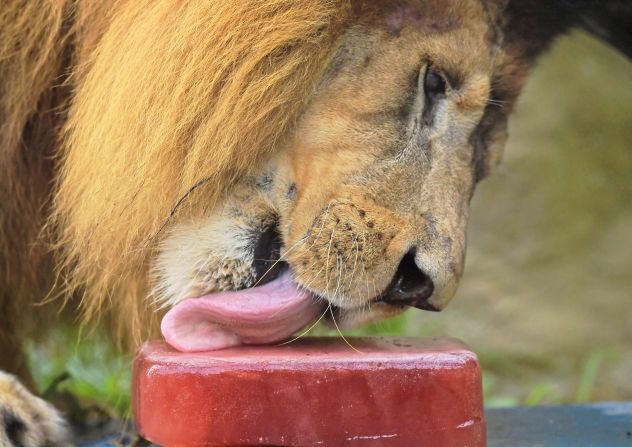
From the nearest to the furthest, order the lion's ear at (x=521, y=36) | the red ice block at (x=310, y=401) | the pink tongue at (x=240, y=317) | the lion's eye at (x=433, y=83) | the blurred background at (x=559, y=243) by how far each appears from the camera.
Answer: the red ice block at (x=310, y=401), the pink tongue at (x=240, y=317), the lion's eye at (x=433, y=83), the lion's ear at (x=521, y=36), the blurred background at (x=559, y=243)

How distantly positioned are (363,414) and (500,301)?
3.19 meters

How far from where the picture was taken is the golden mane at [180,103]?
1.75 m

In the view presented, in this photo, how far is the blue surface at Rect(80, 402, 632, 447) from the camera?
75.6 inches

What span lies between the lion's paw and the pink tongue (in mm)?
315


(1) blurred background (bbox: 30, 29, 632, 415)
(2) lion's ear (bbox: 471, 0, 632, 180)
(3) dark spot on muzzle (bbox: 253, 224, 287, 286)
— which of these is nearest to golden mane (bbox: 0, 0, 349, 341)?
(3) dark spot on muzzle (bbox: 253, 224, 287, 286)

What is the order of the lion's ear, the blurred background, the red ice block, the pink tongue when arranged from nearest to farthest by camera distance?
the red ice block → the pink tongue → the lion's ear → the blurred background

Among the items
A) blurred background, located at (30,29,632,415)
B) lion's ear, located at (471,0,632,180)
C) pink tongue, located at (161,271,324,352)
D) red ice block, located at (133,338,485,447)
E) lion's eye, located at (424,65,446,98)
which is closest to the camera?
red ice block, located at (133,338,485,447)

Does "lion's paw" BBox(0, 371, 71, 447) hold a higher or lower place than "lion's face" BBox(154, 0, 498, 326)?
lower

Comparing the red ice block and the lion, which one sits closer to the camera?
the red ice block

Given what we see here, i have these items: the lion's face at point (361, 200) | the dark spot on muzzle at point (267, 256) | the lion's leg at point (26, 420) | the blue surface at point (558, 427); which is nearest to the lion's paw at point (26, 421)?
the lion's leg at point (26, 420)

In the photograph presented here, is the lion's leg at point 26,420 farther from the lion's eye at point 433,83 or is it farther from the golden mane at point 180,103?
the lion's eye at point 433,83

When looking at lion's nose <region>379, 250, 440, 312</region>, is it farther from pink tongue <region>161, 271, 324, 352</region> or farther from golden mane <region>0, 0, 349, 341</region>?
golden mane <region>0, 0, 349, 341</region>

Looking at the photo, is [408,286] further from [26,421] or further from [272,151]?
[26,421]

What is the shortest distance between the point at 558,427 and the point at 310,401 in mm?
763
